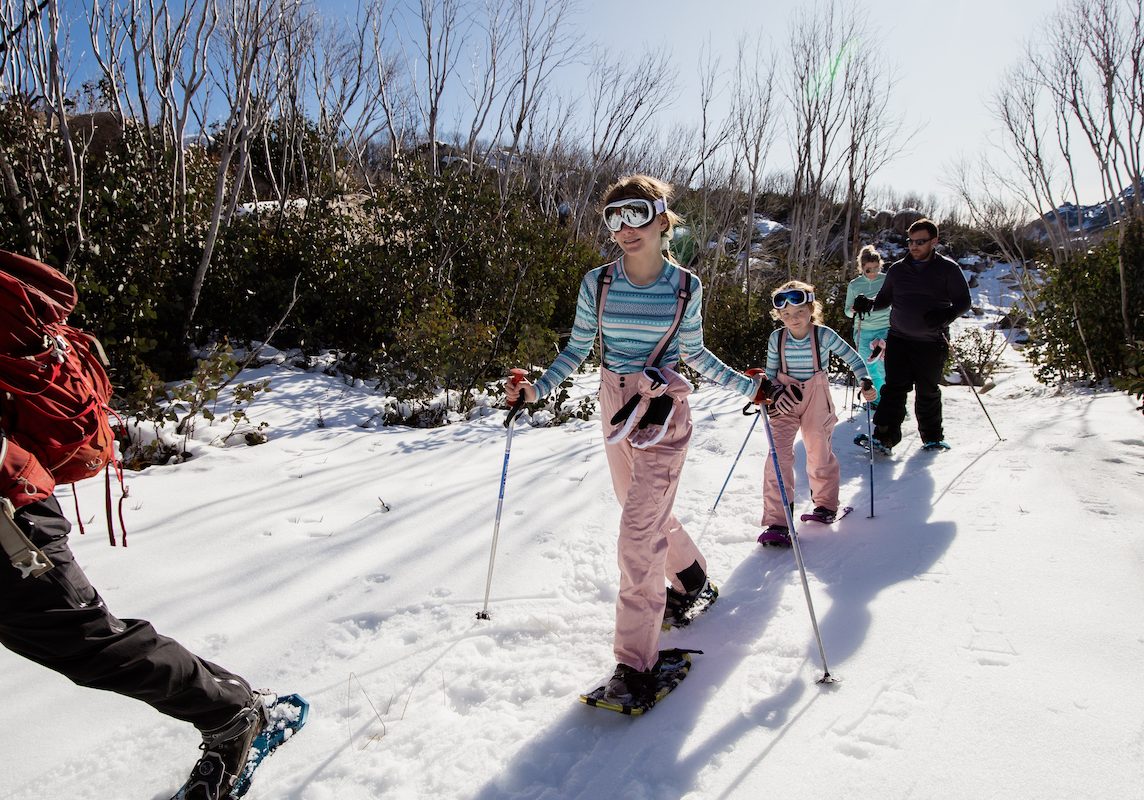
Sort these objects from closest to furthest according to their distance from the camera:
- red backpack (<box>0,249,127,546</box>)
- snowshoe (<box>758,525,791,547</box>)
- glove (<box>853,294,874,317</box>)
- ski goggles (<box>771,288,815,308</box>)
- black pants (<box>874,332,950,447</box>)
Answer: red backpack (<box>0,249,127,546</box>), snowshoe (<box>758,525,791,547</box>), ski goggles (<box>771,288,815,308</box>), black pants (<box>874,332,950,447</box>), glove (<box>853,294,874,317</box>)

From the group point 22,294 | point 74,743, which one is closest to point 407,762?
point 74,743

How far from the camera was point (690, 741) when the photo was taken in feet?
6.95

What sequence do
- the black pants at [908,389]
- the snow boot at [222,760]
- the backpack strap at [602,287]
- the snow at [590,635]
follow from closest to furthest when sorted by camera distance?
the snow boot at [222,760]
the snow at [590,635]
the backpack strap at [602,287]
the black pants at [908,389]

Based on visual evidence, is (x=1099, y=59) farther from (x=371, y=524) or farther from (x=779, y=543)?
(x=371, y=524)

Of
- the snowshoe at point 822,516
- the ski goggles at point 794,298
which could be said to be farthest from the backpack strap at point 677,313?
the snowshoe at point 822,516

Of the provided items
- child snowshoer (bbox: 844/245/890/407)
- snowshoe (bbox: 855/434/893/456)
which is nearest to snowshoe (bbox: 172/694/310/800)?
snowshoe (bbox: 855/434/893/456)

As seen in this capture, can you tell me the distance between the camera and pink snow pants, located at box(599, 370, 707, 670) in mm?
2371

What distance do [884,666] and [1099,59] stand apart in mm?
11902

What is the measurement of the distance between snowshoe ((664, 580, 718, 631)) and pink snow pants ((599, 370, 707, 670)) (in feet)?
1.59

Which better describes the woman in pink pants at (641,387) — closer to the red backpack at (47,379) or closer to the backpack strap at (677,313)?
the backpack strap at (677,313)

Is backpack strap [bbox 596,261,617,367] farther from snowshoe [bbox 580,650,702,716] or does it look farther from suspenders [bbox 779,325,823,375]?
suspenders [bbox 779,325,823,375]

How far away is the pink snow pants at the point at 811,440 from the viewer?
393cm

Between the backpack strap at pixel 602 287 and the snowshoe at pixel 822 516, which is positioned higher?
the backpack strap at pixel 602 287

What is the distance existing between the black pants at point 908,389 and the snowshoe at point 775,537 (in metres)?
2.44
